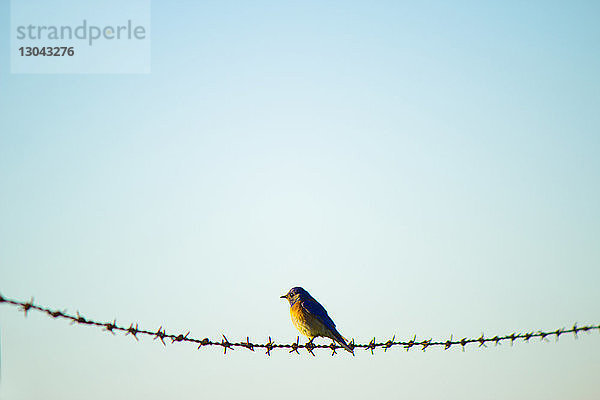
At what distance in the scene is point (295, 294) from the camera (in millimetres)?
12984

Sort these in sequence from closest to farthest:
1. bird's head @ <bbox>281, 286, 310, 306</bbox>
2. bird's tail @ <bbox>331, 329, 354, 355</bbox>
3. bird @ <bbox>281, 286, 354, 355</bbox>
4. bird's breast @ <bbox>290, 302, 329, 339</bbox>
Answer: bird's tail @ <bbox>331, 329, 354, 355</bbox>
bird @ <bbox>281, 286, 354, 355</bbox>
bird's breast @ <bbox>290, 302, 329, 339</bbox>
bird's head @ <bbox>281, 286, 310, 306</bbox>

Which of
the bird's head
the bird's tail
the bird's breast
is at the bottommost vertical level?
the bird's tail

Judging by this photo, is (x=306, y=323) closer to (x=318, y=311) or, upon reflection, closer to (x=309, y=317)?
(x=309, y=317)

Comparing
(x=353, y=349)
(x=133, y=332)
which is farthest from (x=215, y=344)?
(x=353, y=349)

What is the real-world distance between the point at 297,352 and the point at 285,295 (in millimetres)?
5104

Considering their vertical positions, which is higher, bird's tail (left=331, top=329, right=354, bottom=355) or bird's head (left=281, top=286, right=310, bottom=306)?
bird's head (left=281, top=286, right=310, bottom=306)

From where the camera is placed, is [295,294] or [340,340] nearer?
[340,340]

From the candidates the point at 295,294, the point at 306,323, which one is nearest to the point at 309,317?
the point at 306,323

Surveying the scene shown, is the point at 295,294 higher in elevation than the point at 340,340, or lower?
higher

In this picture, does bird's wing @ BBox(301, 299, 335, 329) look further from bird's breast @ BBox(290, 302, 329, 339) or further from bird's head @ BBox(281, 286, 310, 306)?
bird's head @ BBox(281, 286, 310, 306)

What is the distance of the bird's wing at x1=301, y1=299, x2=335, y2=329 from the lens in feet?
37.5

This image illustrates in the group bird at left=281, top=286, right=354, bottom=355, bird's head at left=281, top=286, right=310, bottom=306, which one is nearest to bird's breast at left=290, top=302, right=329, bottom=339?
bird at left=281, top=286, right=354, bottom=355

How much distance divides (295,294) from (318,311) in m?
1.22

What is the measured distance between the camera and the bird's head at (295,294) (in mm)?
12820
